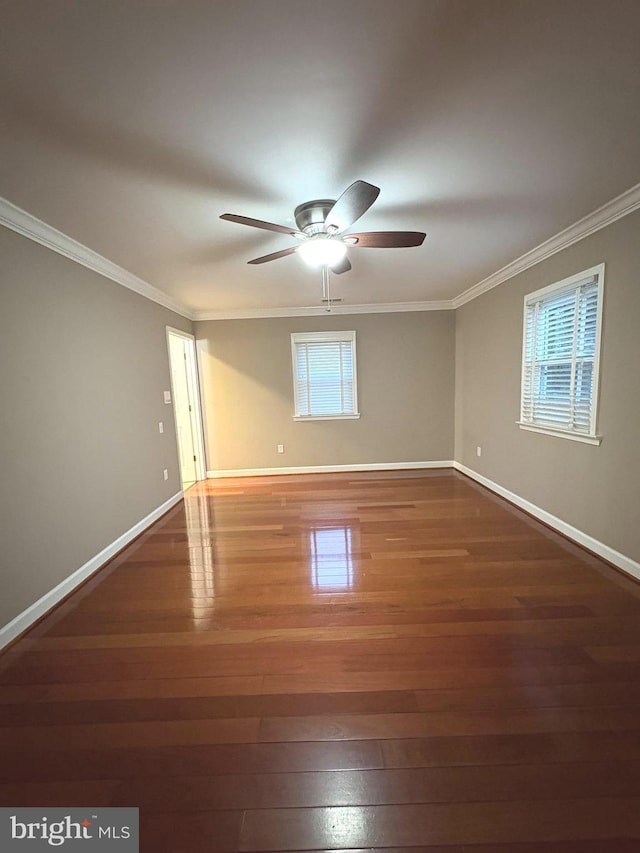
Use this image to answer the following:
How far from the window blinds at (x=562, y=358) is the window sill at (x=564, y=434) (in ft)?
0.10

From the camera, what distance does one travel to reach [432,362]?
5.05 metres

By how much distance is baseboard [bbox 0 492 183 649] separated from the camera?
76.9 inches

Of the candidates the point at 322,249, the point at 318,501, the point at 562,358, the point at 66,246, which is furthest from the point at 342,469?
the point at 66,246

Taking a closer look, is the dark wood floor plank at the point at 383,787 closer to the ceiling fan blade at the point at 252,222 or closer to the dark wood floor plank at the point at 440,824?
the dark wood floor plank at the point at 440,824

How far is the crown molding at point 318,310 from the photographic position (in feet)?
16.1

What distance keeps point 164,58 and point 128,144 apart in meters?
0.51

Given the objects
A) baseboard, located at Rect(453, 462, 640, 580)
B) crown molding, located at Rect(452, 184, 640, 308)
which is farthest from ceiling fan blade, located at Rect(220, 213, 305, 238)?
baseboard, located at Rect(453, 462, 640, 580)

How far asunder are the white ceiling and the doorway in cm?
251

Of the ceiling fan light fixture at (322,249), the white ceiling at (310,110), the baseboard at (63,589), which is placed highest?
the white ceiling at (310,110)

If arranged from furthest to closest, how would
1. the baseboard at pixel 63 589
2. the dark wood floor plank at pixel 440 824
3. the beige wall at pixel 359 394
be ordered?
the beige wall at pixel 359 394 → the baseboard at pixel 63 589 → the dark wood floor plank at pixel 440 824

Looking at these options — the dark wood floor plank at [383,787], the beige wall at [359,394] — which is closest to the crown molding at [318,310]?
the beige wall at [359,394]

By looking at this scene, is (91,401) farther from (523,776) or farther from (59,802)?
(523,776)

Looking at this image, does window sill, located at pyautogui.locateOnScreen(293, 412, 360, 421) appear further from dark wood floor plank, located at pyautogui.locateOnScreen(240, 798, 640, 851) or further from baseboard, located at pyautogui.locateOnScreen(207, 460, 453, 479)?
dark wood floor plank, located at pyautogui.locateOnScreen(240, 798, 640, 851)

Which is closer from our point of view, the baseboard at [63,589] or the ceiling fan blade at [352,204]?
the ceiling fan blade at [352,204]
